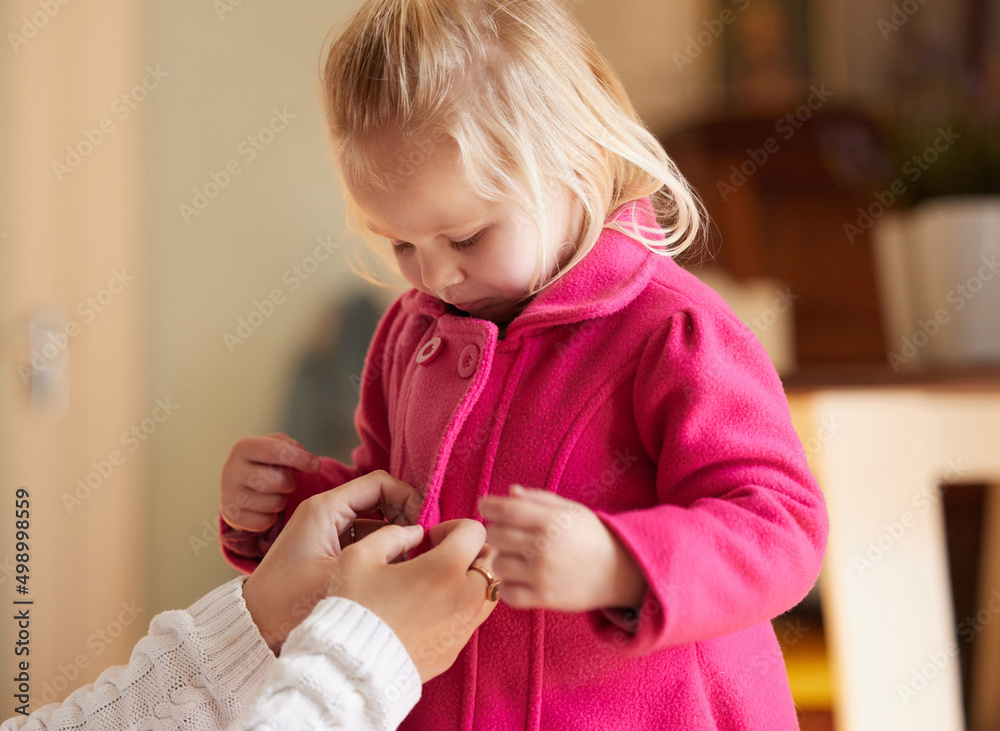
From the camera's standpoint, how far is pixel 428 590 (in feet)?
2.02

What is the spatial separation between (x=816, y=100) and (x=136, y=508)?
2254mm

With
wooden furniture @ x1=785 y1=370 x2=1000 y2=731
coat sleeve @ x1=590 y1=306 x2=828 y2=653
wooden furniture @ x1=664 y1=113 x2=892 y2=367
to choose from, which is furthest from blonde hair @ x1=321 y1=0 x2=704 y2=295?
wooden furniture @ x1=664 y1=113 x2=892 y2=367

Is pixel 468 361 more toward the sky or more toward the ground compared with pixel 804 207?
more toward the sky

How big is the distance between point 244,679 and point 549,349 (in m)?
0.35

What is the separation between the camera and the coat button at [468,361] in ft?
2.28

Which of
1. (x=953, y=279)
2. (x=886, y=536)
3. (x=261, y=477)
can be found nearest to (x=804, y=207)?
(x=953, y=279)

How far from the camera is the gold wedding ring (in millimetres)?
618

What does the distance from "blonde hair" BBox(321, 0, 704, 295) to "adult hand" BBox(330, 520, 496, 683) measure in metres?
0.23

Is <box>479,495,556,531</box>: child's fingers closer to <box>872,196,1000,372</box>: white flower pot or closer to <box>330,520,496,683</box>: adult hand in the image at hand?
<box>330,520,496,683</box>: adult hand

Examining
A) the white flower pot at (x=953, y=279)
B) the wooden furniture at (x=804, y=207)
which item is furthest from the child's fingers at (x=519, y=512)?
the wooden furniture at (x=804, y=207)

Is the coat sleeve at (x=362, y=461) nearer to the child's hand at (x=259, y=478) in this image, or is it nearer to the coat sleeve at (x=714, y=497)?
the child's hand at (x=259, y=478)

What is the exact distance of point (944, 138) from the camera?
1747mm

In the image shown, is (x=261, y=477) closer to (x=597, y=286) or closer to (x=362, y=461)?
(x=362, y=461)

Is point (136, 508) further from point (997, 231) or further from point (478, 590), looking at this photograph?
point (997, 231)
